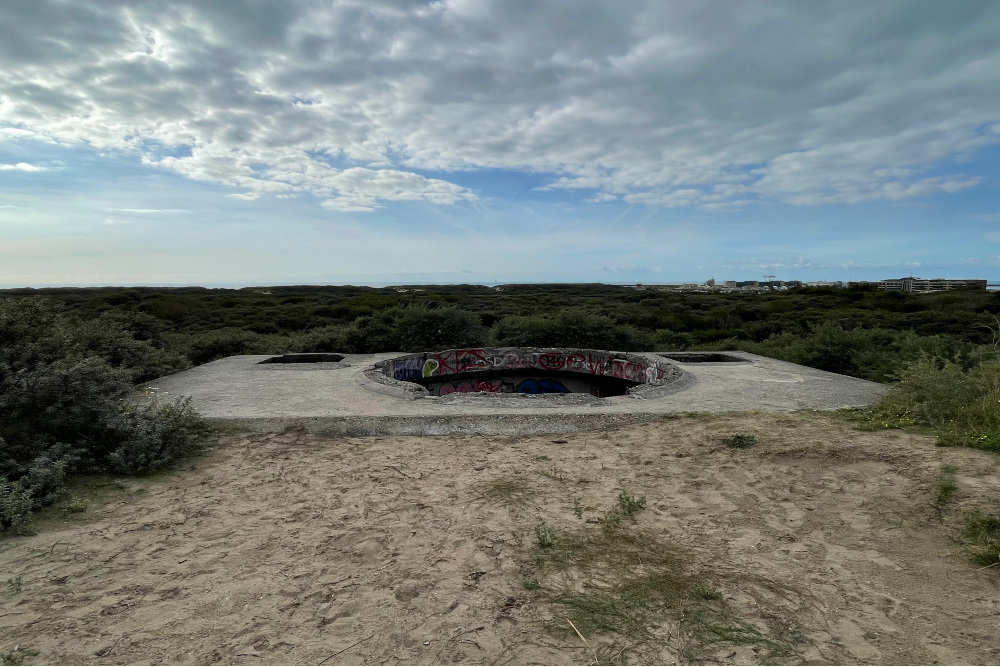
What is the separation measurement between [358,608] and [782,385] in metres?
8.39

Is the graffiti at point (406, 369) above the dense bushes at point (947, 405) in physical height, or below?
below

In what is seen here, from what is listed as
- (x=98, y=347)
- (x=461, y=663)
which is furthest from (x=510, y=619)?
(x=98, y=347)

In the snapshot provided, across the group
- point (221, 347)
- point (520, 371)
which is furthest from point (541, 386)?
point (221, 347)

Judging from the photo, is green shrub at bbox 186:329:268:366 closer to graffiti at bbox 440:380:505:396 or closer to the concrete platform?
the concrete platform

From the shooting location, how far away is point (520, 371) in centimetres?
1177

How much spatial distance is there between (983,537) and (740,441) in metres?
2.28

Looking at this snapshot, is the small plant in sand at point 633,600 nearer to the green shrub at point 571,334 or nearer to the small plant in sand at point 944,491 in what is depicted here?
the small plant in sand at point 944,491

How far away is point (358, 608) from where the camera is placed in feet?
9.92

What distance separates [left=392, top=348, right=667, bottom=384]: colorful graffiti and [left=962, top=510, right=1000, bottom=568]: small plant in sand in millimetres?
7377

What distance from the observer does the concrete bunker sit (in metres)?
11.4

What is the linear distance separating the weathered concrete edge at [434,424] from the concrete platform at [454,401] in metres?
0.01

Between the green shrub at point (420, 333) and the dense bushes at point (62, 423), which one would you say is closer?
the dense bushes at point (62, 423)

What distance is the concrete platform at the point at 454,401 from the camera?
6516 mm

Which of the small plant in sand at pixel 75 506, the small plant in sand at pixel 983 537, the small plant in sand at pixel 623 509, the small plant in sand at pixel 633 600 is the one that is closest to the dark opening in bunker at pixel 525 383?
the small plant in sand at pixel 623 509
